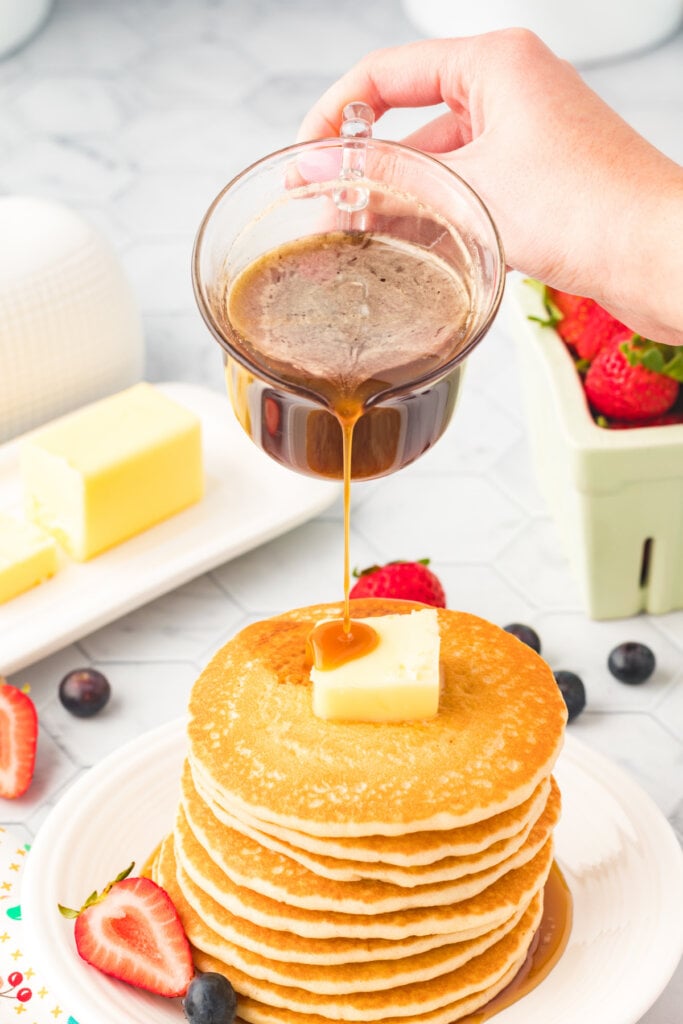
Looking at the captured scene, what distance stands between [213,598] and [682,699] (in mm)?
835

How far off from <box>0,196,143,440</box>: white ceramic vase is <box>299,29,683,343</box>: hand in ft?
4.13

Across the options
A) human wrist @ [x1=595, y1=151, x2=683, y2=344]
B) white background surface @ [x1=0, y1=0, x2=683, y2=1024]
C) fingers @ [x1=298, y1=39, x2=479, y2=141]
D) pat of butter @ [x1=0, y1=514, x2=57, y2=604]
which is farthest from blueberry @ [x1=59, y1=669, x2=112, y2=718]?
human wrist @ [x1=595, y1=151, x2=683, y2=344]

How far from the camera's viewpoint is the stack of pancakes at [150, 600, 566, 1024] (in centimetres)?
164

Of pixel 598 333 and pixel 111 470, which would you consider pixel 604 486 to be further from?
pixel 111 470

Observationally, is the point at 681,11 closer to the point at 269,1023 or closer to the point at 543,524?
the point at 543,524

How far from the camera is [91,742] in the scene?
2.39 meters

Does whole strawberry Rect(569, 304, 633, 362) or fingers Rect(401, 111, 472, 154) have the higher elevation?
fingers Rect(401, 111, 472, 154)

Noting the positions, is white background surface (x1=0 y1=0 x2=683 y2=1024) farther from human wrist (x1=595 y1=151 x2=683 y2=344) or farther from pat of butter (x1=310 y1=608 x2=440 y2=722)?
human wrist (x1=595 y1=151 x2=683 y2=344)

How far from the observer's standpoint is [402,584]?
7.73 ft

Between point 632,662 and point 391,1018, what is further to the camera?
point 632,662

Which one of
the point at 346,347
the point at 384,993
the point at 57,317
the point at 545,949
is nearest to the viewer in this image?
the point at 346,347

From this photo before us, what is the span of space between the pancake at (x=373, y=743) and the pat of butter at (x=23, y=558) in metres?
0.75

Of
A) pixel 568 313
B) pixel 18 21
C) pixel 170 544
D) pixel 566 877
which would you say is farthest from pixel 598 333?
pixel 18 21

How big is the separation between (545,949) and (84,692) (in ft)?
2.89
